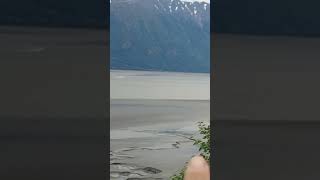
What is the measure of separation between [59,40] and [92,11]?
0.58 ft

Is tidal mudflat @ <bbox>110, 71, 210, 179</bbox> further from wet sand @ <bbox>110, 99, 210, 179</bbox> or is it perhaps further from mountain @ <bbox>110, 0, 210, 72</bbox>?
mountain @ <bbox>110, 0, 210, 72</bbox>

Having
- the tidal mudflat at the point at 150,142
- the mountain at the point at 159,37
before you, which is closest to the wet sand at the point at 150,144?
the tidal mudflat at the point at 150,142

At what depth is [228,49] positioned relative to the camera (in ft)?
6.79

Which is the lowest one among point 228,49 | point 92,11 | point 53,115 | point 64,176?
point 64,176

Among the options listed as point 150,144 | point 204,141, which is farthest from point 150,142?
point 204,141

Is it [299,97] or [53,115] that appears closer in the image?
[53,115]

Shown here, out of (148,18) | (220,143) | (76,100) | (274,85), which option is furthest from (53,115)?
(148,18)

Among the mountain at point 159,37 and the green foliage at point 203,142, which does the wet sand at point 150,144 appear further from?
the mountain at point 159,37

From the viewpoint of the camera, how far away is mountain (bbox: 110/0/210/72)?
173ft

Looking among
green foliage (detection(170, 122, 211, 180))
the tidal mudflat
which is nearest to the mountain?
the tidal mudflat

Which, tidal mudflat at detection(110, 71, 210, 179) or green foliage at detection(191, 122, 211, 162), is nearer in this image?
green foliage at detection(191, 122, 211, 162)

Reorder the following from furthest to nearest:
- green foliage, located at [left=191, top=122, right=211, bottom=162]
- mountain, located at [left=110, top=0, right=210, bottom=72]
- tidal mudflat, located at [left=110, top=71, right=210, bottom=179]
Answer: mountain, located at [left=110, top=0, right=210, bottom=72] < tidal mudflat, located at [left=110, top=71, right=210, bottom=179] < green foliage, located at [left=191, top=122, right=211, bottom=162]

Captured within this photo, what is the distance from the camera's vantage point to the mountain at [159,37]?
52.8 m

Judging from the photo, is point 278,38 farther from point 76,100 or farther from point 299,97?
point 76,100
